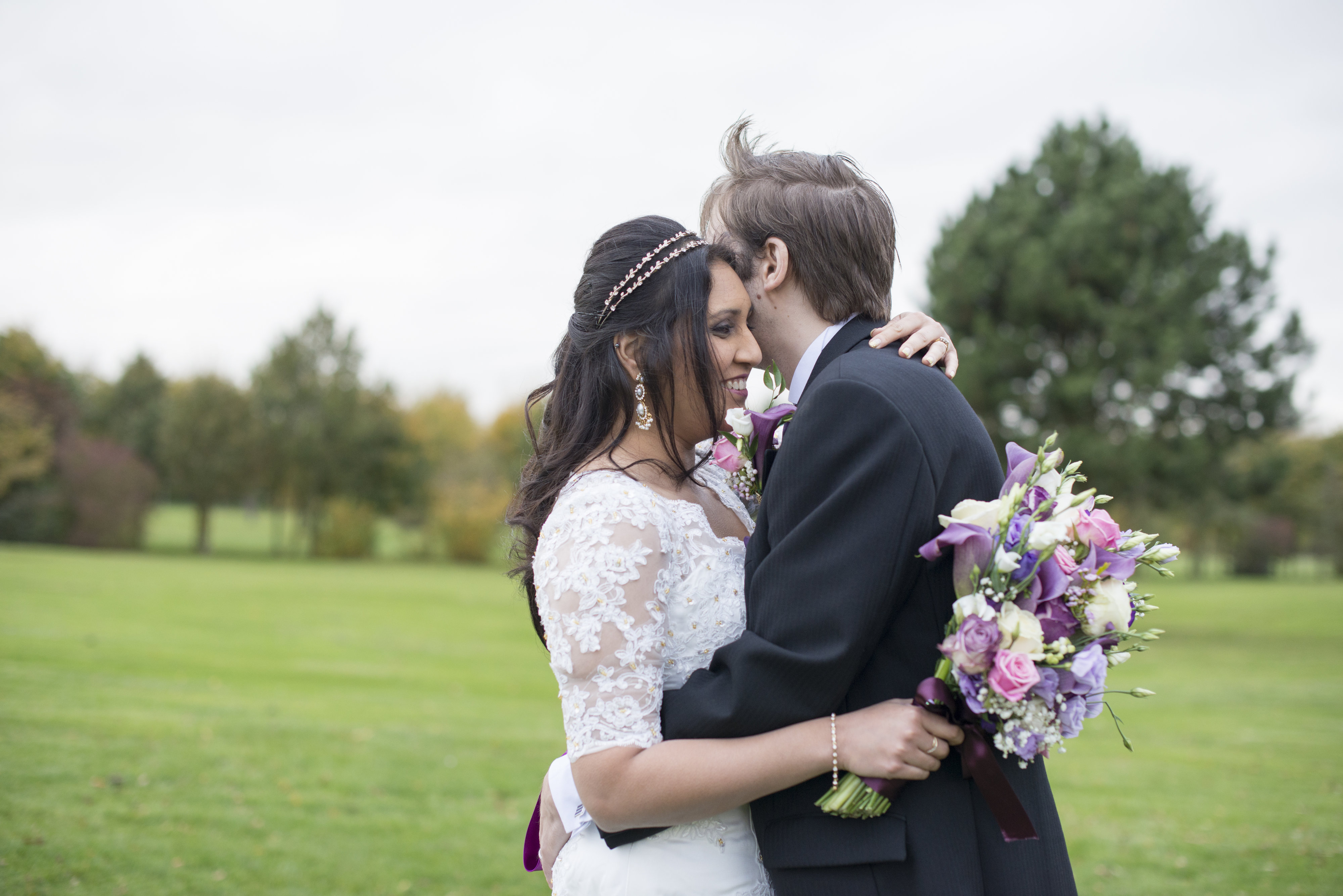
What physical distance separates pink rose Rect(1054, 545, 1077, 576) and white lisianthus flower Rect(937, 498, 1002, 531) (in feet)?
0.60

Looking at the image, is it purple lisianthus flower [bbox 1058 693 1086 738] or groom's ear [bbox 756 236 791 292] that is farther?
groom's ear [bbox 756 236 791 292]

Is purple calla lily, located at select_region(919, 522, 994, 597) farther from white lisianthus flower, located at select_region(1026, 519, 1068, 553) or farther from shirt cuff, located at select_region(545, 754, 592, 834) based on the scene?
shirt cuff, located at select_region(545, 754, 592, 834)

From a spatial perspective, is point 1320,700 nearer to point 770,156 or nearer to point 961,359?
point 961,359

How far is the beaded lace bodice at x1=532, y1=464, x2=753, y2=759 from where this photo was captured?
236 centimetres

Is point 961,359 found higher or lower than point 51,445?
higher

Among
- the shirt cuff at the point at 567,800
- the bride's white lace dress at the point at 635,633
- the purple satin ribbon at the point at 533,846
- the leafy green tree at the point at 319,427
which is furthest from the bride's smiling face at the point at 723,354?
the leafy green tree at the point at 319,427

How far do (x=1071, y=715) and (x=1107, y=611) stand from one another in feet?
0.84

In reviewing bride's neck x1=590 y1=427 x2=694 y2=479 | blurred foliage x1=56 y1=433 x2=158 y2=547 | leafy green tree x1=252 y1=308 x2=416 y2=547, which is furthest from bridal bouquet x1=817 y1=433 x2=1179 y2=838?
leafy green tree x1=252 y1=308 x2=416 y2=547

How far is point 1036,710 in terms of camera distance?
7.07ft

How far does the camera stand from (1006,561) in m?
2.10

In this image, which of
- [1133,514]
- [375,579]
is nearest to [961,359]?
[1133,514]

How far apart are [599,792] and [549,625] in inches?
17.3

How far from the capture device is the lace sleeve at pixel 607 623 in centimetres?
235

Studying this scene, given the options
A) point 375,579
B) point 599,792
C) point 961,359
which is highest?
point 961,359
